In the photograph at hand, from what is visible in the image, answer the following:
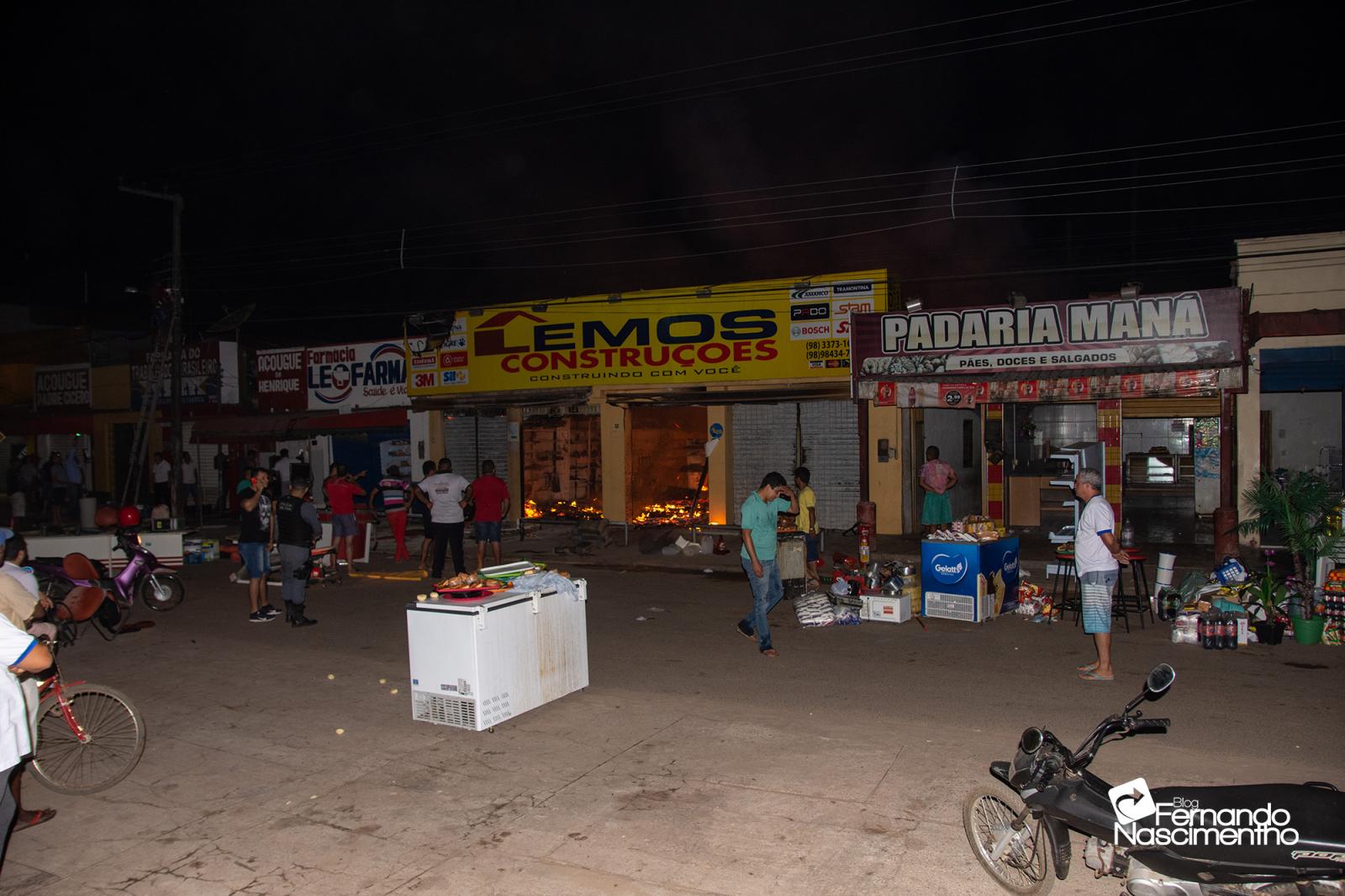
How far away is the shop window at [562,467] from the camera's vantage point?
21375 millimetres

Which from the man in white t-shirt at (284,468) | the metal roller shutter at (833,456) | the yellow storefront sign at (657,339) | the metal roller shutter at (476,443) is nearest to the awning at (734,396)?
the yellow storefront sign at (657,339)


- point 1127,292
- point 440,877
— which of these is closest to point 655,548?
point 1127,292

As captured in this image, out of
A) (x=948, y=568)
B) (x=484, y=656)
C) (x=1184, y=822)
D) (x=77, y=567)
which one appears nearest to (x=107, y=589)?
(x=77, y=567)

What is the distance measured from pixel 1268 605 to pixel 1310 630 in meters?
0.42

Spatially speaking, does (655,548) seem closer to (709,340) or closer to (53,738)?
(709,340)

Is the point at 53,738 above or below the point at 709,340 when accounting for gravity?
below

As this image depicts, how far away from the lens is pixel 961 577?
1045cm

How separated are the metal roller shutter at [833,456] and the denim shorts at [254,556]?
1102 cm

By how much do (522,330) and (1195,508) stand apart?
52.1 ft

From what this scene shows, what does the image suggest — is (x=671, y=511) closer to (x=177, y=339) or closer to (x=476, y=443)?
(x=476, y=443)

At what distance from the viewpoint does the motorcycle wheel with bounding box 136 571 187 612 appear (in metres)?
12.4

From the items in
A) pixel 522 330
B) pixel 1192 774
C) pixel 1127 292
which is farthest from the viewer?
pixel 522 330

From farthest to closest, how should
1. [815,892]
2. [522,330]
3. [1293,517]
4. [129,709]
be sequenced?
[522,330] → [1293,517] → [129,709] → [815,892]

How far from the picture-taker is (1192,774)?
5.82 metres
